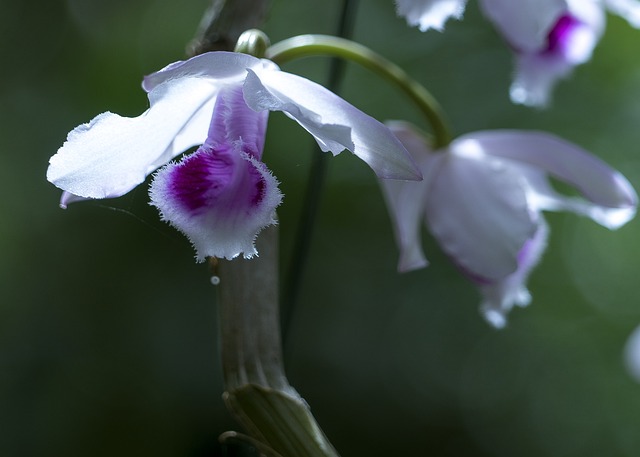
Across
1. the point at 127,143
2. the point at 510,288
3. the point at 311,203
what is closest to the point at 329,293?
the point at 510,288

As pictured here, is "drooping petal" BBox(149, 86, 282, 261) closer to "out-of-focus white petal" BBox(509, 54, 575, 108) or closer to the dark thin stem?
the dark thin stem

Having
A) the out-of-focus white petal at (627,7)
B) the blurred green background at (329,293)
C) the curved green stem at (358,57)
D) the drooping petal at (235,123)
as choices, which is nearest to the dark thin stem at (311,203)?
the curved green stem at (358,57)

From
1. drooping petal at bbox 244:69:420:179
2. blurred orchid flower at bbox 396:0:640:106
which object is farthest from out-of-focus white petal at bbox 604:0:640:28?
drooping petal at bbox 244:69:420:179

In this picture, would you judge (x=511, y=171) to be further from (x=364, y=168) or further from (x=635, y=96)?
(x=635, y=96)

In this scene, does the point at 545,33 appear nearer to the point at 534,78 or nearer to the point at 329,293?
the point at 534,78

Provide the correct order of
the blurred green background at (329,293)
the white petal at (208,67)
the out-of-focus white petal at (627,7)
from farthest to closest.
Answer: the blurred green background at (329,293)
the out-of-focus white petal at (627,7)
the white petal at (208,67)

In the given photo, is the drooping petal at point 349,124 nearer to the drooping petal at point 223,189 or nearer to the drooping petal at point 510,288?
the drooping petal at point 223,189

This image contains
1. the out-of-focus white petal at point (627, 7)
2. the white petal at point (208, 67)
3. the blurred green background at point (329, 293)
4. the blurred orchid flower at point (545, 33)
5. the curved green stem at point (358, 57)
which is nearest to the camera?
the white petal at point (208, 67)
